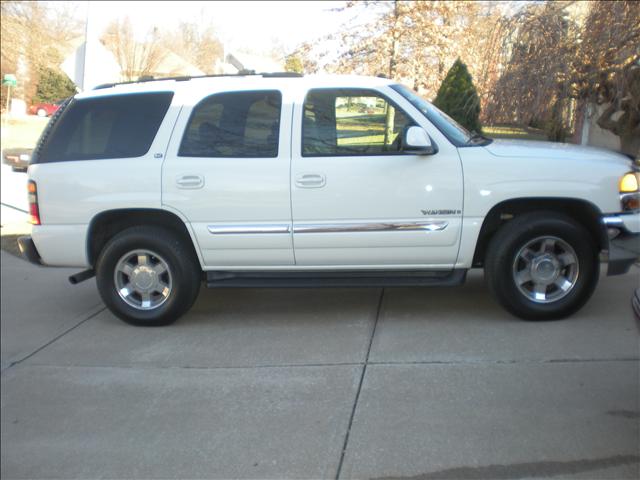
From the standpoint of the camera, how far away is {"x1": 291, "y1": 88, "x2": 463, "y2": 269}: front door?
5730 mm

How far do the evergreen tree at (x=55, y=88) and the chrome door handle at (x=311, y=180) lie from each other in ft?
23.8

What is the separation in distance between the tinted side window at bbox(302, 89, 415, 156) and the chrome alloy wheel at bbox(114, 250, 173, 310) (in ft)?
5.42

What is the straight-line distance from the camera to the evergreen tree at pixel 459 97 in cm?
1282

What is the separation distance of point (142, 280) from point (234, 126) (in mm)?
Result: 1571

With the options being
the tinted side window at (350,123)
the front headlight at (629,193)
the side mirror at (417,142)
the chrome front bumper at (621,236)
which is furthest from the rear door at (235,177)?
the front headlight at (629,193)

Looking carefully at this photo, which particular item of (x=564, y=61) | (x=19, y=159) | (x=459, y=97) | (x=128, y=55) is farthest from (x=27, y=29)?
(x=564, y=61)

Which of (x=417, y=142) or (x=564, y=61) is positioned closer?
(x=417, y=142)

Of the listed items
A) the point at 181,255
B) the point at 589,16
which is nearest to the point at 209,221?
the point at 181,255

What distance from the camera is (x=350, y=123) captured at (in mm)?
5906

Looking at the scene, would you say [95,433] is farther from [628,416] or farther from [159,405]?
[628,416]

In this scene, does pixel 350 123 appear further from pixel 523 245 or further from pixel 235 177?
pixel 523 245

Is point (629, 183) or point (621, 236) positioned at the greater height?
point (629, 183)

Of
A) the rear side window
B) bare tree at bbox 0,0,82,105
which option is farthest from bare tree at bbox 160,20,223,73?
the rear side window

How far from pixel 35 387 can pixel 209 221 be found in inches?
72.9
